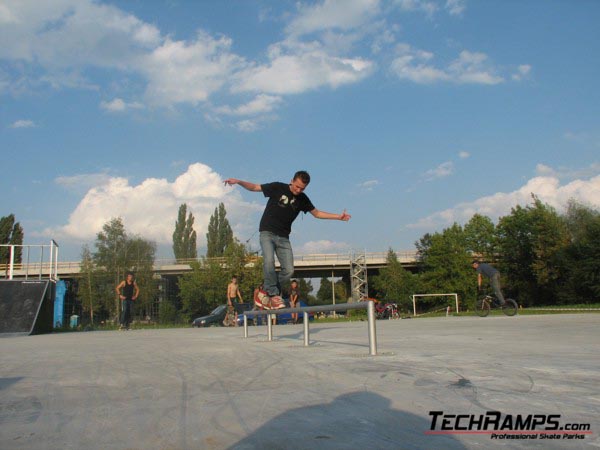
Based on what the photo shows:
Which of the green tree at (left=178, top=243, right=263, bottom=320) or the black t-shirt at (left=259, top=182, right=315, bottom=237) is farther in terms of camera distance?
the green tree at (left=178, top=243, right=263, bottom=320)

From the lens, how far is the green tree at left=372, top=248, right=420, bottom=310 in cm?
4841

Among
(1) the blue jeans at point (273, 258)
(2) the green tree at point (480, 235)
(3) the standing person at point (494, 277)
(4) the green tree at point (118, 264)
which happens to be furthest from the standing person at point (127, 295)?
(2) the green tree at point (480, 235)

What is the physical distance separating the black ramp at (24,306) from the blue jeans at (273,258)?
9.62 meters

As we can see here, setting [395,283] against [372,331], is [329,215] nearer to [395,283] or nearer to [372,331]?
[372,331]

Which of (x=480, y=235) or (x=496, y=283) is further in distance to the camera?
(x=480, y=235)

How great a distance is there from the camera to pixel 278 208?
6.82 meters

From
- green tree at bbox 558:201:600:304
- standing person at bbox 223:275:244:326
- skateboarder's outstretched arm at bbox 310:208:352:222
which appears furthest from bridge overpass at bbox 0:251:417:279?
skateboarder's outstretched arm at bbox 310:208:352:222

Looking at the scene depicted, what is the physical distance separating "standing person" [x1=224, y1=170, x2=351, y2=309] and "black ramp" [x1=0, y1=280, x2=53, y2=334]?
9721 mm

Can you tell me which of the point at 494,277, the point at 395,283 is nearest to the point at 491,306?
the point at 494,277

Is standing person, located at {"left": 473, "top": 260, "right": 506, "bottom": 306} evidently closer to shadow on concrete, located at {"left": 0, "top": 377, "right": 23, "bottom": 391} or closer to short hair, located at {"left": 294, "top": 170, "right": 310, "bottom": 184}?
short hair, located at {"left": 294, "top": 170, "right": 310, "bottom": 184}

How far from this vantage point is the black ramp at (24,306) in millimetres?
13250

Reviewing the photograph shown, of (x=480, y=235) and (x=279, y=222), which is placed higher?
(x=480, y=235)

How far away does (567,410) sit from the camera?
2.04 metres

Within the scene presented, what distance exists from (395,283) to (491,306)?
33.3 m
